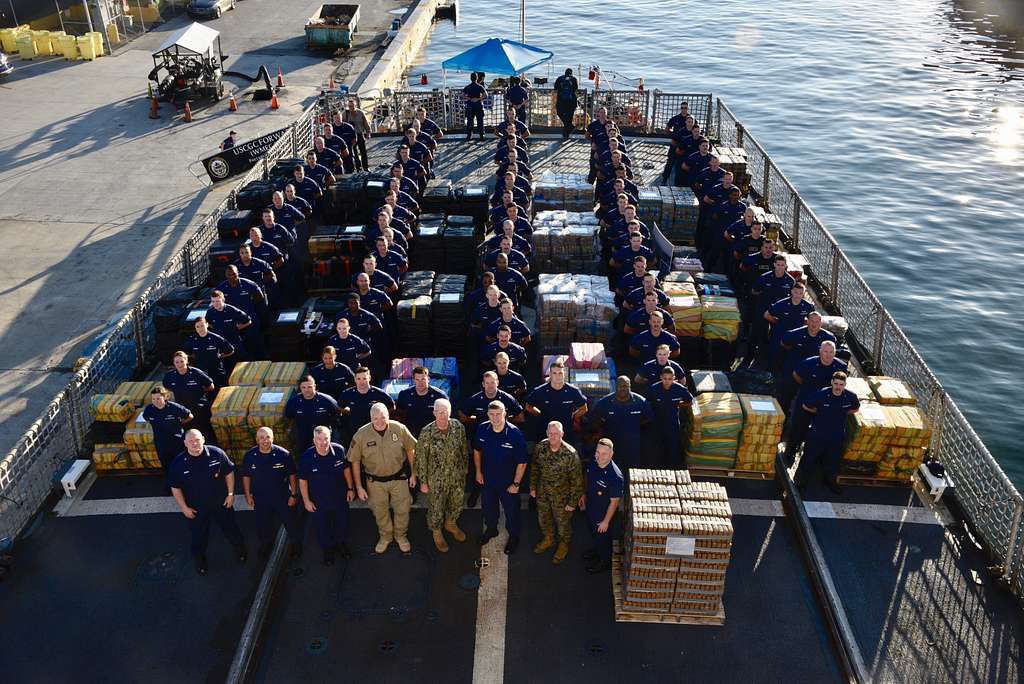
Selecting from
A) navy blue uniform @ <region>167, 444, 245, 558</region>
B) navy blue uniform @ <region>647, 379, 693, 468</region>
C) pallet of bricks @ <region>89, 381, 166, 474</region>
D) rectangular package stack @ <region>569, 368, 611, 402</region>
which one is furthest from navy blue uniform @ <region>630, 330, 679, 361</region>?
pallet of bricks @ <region>89, 381, 166, 474</region>

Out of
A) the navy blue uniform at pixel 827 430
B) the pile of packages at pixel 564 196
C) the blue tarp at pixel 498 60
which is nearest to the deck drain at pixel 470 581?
the navy blue uniform at pixel 827 430

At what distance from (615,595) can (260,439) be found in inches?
174

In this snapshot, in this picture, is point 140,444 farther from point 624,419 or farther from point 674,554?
point 674,554

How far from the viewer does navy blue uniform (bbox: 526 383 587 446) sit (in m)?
11.0

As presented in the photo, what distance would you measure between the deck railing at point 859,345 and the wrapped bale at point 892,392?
281mm

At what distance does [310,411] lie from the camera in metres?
11.1

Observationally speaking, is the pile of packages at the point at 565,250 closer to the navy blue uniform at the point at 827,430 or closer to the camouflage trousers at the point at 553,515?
the navy blue uniform at the point at 827,430

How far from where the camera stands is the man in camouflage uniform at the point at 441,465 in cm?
993

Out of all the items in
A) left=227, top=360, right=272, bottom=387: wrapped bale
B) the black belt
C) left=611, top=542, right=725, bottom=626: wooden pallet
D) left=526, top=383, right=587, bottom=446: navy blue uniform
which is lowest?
left=611, top=542, right=725, bottom=626: wooden pallet

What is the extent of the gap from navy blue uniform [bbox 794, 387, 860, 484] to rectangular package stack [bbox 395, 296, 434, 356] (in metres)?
6.23

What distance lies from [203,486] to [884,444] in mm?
8621

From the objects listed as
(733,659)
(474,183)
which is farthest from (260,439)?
(474,183)

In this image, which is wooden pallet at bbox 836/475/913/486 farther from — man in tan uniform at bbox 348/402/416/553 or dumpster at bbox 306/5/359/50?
dumpster at bbox 306/5/359/50

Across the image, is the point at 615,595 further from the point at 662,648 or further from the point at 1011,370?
the point at 1011,370
